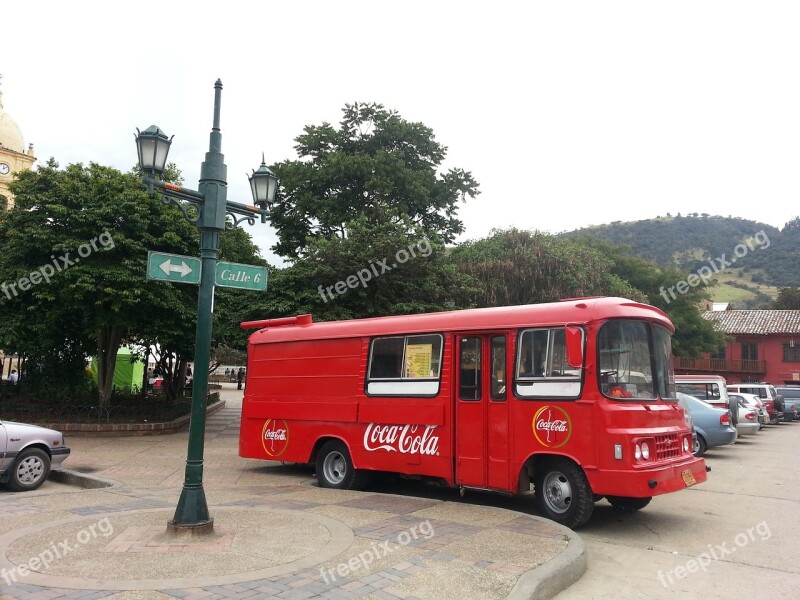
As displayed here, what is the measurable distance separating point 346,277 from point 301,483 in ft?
23.9

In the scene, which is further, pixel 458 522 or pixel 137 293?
pixel 137 293

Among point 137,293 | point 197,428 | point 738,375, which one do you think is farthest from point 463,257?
point 738,375

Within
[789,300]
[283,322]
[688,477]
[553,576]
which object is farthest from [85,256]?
[789,300]

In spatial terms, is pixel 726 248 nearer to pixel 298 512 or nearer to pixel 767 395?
pixel 767 395

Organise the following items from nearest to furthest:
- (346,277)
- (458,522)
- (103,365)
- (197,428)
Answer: (197,428) → (458,522) → (346,277) → (103,365)

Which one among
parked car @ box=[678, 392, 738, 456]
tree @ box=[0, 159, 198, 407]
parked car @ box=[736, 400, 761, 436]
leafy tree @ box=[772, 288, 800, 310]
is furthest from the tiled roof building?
tree @ box=[0, 159, 198, 407]

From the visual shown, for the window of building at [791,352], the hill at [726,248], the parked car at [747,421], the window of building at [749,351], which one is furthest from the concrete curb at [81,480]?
the hill at [726,248]

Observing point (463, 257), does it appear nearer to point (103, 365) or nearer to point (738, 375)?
point (103, 365)

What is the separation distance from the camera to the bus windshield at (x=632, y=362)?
807 cm

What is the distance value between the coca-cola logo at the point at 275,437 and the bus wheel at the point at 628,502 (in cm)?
571

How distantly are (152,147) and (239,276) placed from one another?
69.2 inches

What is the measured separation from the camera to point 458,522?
7.67 m

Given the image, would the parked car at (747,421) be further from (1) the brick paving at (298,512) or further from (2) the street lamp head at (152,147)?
(2) the street lamp head at (152,147)

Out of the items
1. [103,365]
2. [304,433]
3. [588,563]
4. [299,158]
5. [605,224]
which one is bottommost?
[588,563]
